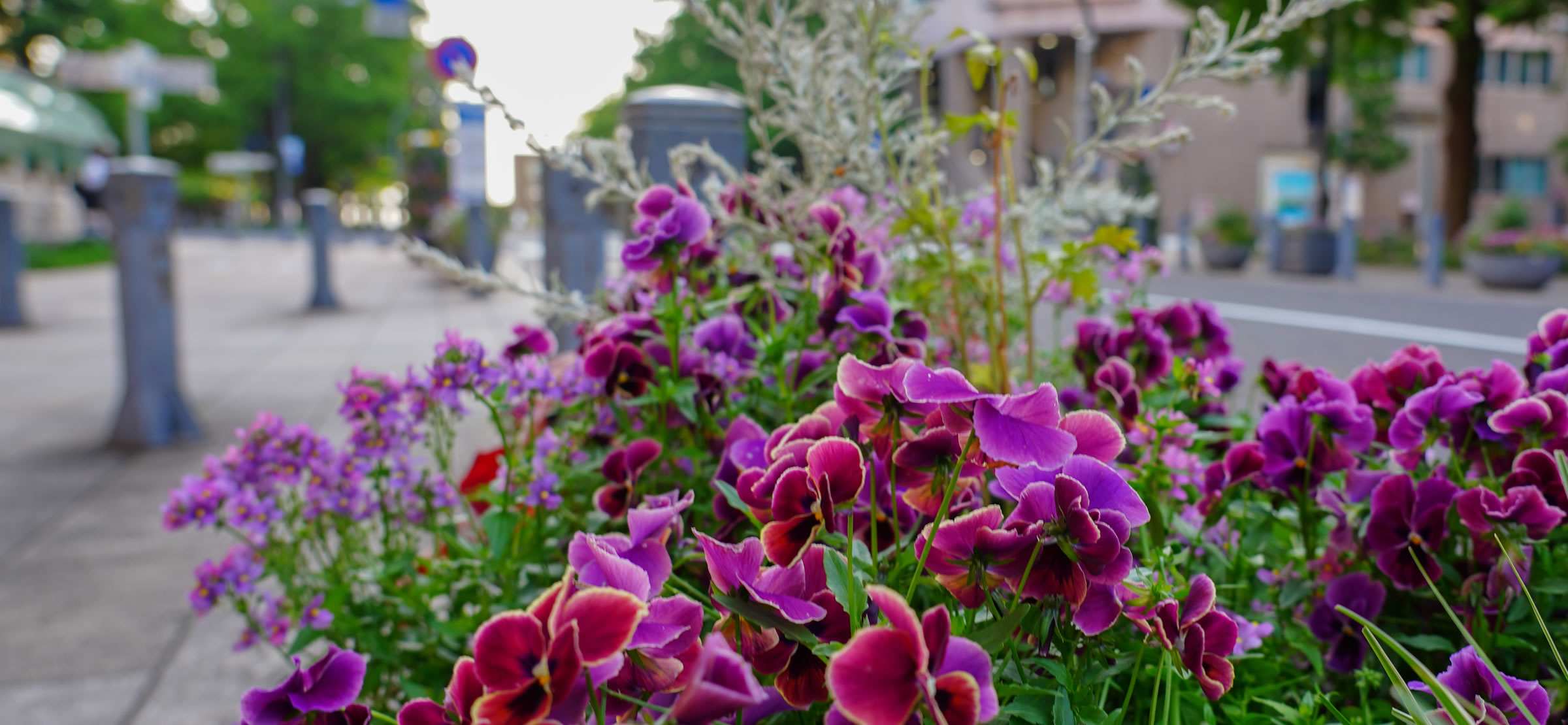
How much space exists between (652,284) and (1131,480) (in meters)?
0.84

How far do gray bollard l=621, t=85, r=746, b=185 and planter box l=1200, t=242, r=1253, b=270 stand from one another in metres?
18.7

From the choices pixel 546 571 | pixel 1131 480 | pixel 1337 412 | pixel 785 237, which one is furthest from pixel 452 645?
pixel 1337 412

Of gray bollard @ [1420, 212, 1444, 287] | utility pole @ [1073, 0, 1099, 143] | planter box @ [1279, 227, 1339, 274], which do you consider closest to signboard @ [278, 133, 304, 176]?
utility pole @ [1073, 0, 1099, 143]

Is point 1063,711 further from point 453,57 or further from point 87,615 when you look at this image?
point 87,615

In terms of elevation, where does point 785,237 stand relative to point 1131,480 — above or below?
above

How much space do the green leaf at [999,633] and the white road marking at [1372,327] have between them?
18.9ft

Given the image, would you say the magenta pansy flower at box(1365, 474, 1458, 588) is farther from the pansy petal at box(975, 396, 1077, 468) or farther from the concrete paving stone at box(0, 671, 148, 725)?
the concrete paving stone at box(0, 671, 148, 725)

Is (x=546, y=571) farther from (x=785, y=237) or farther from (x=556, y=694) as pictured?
Result: (x=556, y=694)

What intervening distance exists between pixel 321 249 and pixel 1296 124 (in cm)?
3527

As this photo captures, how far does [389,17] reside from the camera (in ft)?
43.4

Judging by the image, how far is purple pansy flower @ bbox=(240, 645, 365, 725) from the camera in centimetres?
102

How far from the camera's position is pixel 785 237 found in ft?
A: 6.29

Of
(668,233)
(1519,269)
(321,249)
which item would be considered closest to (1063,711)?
(668,233)

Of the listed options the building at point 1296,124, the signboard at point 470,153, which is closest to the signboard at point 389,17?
the signboard at point 470,153
